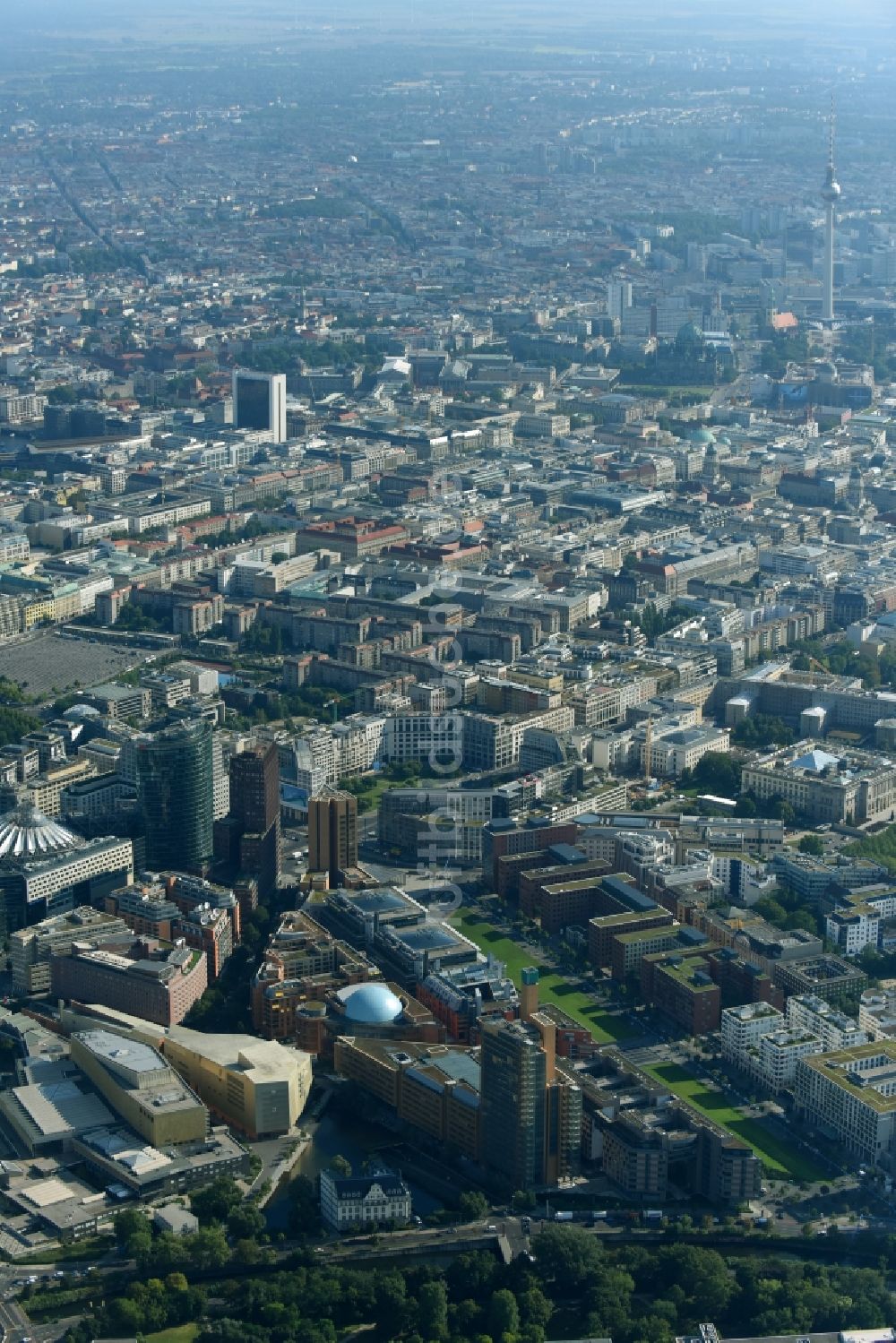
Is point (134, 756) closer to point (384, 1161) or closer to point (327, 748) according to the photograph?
point (327, 748)

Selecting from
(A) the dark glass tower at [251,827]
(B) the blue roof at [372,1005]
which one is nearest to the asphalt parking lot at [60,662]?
(A) the dark glass tower at [251,827]

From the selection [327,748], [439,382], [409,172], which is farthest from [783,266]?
[327,748]

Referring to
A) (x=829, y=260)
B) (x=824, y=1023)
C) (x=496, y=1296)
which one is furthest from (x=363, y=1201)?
(x=829, y=260)

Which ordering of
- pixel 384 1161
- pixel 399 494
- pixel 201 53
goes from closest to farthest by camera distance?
pixel 384 1161, pixel 399 494, pixel 201 53

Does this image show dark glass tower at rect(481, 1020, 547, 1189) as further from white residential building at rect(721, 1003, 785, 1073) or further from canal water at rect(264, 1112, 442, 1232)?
white residential building at rect(721, 1003, 785, 1073)

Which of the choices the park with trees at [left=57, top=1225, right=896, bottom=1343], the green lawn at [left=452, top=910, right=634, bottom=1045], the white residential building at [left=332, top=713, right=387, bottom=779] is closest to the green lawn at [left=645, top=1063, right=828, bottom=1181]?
the green lawn at [left=452, top=910, right=634, bottom=1045]

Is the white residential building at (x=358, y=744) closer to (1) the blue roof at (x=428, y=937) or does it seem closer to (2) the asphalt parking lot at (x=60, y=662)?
(2) the asphalt parking lot at (x=60, y=662)

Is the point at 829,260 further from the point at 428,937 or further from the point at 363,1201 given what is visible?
the point at 363,1201
